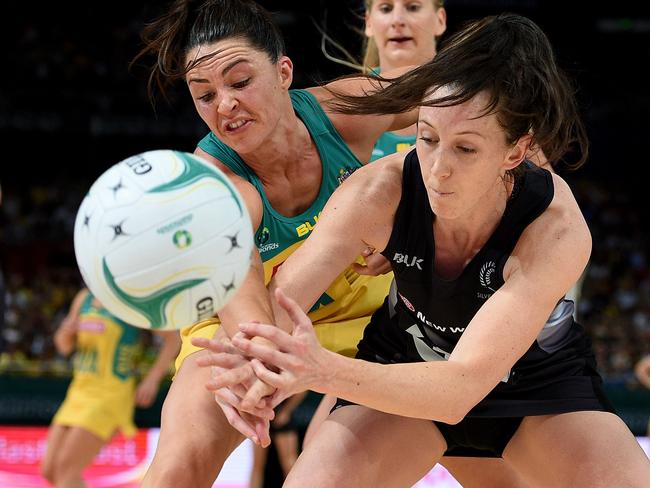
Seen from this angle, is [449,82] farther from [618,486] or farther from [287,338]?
[618,486]

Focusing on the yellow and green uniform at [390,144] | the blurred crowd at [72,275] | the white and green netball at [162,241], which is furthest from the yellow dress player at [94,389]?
the white and green netball at [162,241]

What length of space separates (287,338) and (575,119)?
1.21 meters

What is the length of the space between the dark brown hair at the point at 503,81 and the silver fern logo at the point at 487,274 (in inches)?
14.6

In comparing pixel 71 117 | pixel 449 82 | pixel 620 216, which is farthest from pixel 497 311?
pixel 620 216

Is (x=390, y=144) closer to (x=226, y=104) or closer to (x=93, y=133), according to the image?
(x=226, y=104)

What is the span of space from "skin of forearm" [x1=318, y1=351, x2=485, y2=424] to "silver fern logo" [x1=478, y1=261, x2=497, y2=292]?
0.42 meters

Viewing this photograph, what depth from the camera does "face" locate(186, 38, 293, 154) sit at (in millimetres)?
3152

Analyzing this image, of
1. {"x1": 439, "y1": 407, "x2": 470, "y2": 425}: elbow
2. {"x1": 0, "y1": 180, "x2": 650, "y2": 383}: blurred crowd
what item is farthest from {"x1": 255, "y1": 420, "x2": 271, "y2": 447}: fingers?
{"x1": 0, "y1": 180, "x2": 650, "y2": 383}: blurred crowd

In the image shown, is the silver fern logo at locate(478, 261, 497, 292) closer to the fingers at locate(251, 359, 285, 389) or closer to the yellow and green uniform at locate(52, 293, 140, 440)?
the fingers at locate(251, 359, 285, 389)

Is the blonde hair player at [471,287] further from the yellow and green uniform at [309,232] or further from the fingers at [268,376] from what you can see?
the yellow and green uniform at [309,232]

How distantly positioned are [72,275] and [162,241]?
12.7m

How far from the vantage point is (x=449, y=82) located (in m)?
2.66

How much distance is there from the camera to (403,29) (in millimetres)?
4539

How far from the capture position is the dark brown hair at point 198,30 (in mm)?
3246
